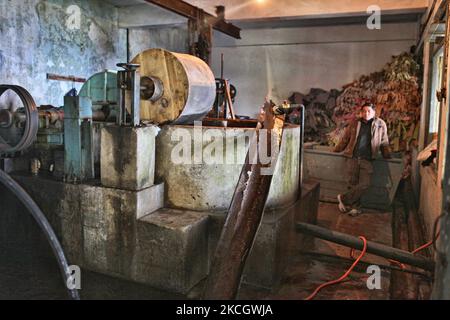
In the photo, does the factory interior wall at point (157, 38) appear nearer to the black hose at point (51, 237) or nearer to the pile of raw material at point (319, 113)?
the pile of raw material at point (319, 113)

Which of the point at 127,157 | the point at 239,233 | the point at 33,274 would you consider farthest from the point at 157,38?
the point at 239,233

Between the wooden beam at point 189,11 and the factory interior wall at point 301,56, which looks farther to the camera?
the factory interior wall at point 301,56

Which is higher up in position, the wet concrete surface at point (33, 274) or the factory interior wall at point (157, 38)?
the factory interior wall at point (157, 38)

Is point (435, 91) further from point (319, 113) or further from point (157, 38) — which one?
point (157, 38)

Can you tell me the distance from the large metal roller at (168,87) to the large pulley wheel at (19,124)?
122 centimetres

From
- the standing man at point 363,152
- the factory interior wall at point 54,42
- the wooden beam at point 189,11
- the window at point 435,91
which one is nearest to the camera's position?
the window at point 435,91

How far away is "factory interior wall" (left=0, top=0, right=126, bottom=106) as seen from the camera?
830 cm

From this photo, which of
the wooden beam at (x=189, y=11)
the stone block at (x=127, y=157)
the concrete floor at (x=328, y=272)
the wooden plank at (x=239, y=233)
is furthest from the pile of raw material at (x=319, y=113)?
the wooden plank at (x=239, y=233)

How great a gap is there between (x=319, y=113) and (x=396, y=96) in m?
2.29

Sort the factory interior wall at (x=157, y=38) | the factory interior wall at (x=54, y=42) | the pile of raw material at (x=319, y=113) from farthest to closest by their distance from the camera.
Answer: the pile of raw material at (x=319, y=113)
the factory interior wall at (x=157, y=38)
the factory interior wall at (x=54, y=42)

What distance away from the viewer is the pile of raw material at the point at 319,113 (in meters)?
12.3

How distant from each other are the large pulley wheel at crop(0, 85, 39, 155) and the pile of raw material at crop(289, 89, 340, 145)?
30.1ft

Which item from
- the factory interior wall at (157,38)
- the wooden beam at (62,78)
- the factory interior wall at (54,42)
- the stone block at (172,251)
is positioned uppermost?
the factory interior wall at (157,38)
